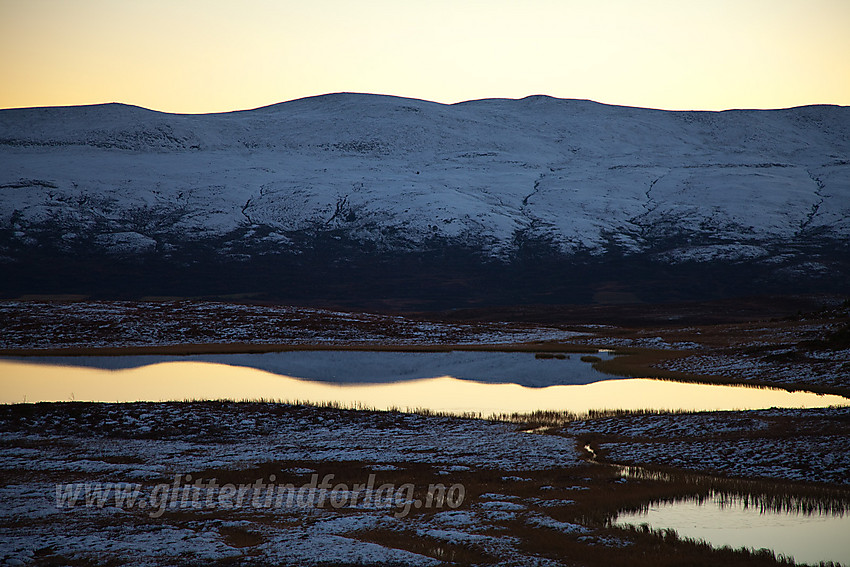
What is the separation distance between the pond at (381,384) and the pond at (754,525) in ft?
51.5

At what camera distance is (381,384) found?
146 ft

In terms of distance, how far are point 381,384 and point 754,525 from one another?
2930 cm

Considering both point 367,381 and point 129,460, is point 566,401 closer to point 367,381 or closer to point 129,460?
point 367,381

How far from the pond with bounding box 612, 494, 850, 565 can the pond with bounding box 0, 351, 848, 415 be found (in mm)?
15690

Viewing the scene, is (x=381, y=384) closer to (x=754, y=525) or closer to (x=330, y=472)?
(x=330, y=472)

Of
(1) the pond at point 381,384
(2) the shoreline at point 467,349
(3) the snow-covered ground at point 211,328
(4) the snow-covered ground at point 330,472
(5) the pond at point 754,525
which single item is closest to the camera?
(5) the pond at point 754,525

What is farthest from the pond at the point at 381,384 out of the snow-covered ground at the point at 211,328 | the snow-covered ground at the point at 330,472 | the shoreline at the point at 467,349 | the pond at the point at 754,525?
the pond at the point at 754,525

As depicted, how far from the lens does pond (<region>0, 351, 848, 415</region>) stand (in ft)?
120

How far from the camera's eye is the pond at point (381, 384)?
36531 millimetres

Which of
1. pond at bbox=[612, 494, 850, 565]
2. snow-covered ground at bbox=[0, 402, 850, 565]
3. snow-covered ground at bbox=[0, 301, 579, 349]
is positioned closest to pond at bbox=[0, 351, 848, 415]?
snow-covered ground at bbox=[0, 402, 850, 565]

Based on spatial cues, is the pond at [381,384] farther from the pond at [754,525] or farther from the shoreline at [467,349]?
the pond at [754,525]

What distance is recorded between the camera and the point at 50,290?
17425cm

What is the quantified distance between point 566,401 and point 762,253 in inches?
6990

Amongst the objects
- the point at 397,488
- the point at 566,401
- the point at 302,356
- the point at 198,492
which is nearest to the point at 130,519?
the point at 198,492
